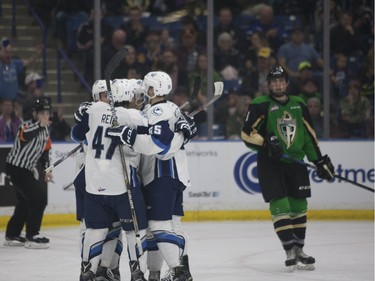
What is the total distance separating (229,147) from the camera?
11.4m

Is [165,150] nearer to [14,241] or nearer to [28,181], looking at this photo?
[28,181]

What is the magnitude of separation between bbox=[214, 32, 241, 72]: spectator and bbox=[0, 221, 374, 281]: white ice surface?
77.9 inches

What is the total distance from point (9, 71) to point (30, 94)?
1.10ft

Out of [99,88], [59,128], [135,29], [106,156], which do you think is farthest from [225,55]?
[106,156]

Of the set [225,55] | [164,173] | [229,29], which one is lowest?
[164,173]

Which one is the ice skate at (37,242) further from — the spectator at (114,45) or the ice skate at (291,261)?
the spectator at (114,45)

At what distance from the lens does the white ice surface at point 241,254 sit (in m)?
7.97

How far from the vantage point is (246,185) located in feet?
37.6

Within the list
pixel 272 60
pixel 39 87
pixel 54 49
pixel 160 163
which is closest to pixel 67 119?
pixel 39 87

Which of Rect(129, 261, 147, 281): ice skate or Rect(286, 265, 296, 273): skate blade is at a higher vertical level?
Rect(129, 261, 147, 281): ice skate

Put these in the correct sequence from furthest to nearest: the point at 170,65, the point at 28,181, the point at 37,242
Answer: the point at 170,65 < the point at 28,181 < the point at 37,242

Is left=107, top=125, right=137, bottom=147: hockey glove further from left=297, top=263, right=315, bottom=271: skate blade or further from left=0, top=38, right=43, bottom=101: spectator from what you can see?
left=0, top=38, right=43, bottom=101: spectator

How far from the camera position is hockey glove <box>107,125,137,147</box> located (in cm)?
675

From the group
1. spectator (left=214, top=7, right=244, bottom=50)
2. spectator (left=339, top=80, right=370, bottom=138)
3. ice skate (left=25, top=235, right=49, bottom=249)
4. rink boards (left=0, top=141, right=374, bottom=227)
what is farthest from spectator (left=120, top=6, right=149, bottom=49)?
ice skate (left=25, top=235, right=49, bottom=249)
